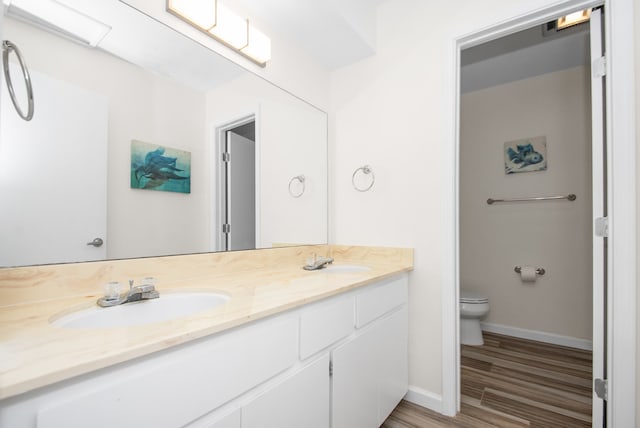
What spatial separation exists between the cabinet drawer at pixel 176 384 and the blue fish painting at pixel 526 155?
2.72 m

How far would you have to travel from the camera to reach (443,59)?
1660mm

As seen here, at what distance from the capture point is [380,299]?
1.45 metres

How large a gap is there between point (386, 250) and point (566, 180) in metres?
1.82

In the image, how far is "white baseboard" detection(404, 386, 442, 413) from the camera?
164 centimetres

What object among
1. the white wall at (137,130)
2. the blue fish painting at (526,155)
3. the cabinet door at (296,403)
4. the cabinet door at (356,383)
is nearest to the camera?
the cabinet door at (296,403)

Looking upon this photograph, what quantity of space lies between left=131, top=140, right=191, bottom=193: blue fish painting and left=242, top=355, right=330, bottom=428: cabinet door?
0.90 meters

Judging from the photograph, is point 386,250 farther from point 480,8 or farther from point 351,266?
point 480,8

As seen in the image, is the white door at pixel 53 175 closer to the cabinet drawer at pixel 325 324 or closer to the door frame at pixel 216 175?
the door frame at pixel 216 175

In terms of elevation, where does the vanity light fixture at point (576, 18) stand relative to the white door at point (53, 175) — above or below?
above

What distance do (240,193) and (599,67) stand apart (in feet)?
5.83

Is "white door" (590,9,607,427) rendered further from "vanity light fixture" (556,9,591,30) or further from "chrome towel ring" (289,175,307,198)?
"chrome towel ring" (289,175,307,198)

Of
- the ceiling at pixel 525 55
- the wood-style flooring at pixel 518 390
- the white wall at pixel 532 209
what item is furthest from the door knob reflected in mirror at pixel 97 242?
the white wall at pixel 532 209

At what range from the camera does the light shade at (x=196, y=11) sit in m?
1.24

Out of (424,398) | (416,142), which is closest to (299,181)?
(416,142)
